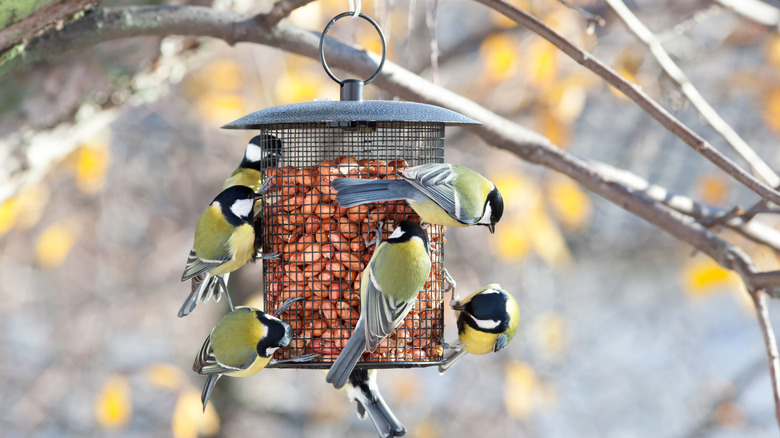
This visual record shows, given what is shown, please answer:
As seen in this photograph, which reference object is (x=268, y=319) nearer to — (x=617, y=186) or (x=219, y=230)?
(x=219, y=230)

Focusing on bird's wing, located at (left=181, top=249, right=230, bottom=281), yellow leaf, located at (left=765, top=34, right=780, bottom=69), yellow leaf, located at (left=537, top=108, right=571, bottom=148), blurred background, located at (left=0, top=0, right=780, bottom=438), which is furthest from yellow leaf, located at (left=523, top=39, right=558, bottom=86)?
bird's wing, located at (left=181, top=249, right=230, bottom=281)

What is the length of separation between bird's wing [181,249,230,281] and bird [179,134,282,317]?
5 cm

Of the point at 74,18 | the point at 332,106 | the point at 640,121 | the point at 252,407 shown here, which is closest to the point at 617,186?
the point at 332,106

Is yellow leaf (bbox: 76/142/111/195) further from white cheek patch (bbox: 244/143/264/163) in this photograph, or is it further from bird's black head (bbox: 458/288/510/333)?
bird's black head (bbox: 458/288/510/333)

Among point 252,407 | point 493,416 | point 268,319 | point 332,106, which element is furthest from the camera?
point 252,407

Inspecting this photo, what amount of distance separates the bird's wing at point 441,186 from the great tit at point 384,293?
0.55 ft

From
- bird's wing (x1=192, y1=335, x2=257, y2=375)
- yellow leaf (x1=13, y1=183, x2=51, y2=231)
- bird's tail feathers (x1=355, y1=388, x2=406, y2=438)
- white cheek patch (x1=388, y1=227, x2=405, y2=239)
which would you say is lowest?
bird's tail feathers (x1=355, y1=388, x2=406, y2=438)

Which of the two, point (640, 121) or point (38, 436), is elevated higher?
point (640, 121)

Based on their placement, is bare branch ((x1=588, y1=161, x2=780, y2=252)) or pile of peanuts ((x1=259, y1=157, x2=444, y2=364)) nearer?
pile of peanuts ((x1=259, y1=157, x2=444, y2=364))

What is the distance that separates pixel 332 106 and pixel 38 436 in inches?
206

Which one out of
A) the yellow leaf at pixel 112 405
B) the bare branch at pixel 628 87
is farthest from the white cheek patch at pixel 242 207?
the yellow leaf at pixel 112 405

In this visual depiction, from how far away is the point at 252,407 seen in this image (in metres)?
6.71

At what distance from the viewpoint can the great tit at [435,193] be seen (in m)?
2.35

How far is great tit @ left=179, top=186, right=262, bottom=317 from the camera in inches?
112
